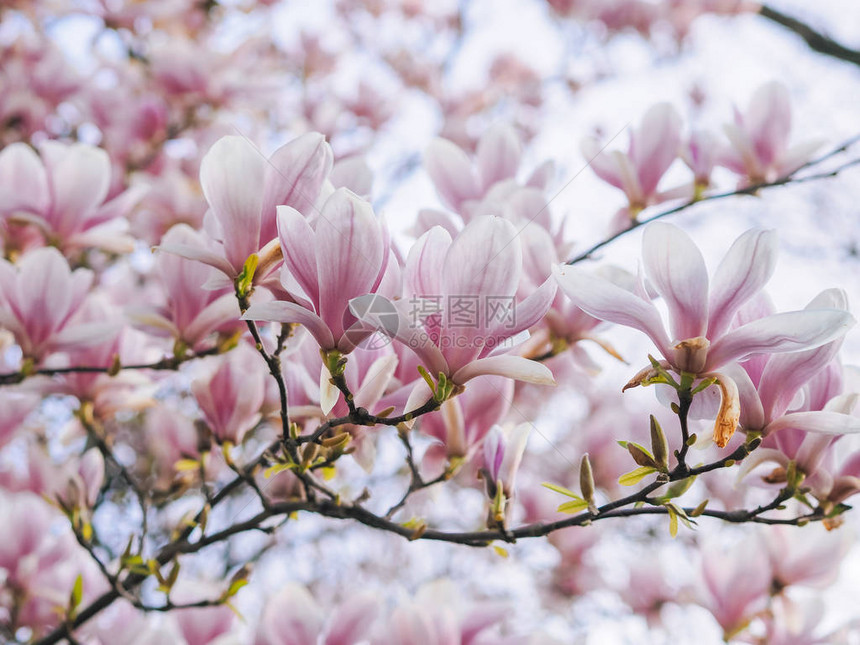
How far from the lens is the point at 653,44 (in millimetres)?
5074

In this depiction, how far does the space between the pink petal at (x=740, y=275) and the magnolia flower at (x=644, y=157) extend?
25.0 inches

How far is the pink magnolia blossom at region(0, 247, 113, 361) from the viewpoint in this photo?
1.12 metres

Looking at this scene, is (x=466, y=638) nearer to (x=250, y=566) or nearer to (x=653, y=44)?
(x=250, y=566)

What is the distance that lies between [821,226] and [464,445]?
506cm

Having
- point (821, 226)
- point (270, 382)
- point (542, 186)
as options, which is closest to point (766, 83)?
point (542, 186)

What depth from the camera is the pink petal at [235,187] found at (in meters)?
0.82

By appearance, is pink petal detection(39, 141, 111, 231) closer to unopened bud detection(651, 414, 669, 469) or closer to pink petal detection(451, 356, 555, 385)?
pink petal detection(451, 356, 555, 385)

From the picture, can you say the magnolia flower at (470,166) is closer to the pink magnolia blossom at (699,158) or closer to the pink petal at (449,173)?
the pink petal at (449,173)

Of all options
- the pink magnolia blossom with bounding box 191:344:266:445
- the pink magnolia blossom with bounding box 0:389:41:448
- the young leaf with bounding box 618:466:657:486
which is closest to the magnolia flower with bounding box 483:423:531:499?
the young leaf with bounding box 618:466:657:486

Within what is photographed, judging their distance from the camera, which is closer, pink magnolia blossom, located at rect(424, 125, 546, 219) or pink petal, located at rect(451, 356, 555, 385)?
pink petal, located at rect(451, 356, 555, 385)

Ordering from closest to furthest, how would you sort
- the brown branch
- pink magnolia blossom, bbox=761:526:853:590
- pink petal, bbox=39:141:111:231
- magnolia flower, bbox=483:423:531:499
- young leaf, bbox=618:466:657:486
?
young leaf, bbox=618:466:657:486
magnolia flower, bbox=483:423:531:499
pink magnolia blossom, bbox=761:526:853:590
pink petal, bbox=39:141:111:231
the brown branch

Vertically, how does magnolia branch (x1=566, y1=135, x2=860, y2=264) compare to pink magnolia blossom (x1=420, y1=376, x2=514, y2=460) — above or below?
above

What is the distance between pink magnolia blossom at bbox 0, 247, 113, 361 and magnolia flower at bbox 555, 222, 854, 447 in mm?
827
